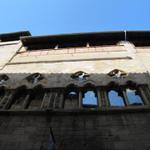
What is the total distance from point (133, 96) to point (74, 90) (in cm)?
192

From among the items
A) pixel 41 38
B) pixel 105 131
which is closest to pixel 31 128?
pixel 105 131

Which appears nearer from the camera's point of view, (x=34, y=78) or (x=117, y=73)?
(x=117, y=73)

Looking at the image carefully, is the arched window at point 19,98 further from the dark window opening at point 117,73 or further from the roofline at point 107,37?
the roofline at point 107,37

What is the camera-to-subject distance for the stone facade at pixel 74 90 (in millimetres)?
6691

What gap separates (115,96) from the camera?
8.86 meters

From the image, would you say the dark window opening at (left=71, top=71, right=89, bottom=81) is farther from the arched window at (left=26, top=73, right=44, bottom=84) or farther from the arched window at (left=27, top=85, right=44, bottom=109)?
the arched window at (left=27, top=85, right=44, bottom=109)

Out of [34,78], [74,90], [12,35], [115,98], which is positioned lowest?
[115,98]

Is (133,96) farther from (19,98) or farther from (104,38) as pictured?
(104,38)

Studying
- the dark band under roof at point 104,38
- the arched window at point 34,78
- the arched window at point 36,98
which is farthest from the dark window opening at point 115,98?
the dark band under roof at point 104,38

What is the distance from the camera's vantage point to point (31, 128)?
7.21 meters

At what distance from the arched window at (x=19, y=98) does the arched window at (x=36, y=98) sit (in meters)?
0.25

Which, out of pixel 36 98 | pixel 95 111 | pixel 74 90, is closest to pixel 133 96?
pixel 95 111

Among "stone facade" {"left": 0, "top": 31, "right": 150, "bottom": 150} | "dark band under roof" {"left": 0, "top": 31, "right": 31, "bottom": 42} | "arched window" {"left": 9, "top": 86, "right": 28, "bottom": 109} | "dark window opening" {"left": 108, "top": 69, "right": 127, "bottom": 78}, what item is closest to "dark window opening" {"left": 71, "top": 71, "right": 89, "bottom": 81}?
"stone facade" {"left": 0, "top": 31, "right": 150, "bottom": 150}

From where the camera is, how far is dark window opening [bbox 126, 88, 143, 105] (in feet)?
27.7
